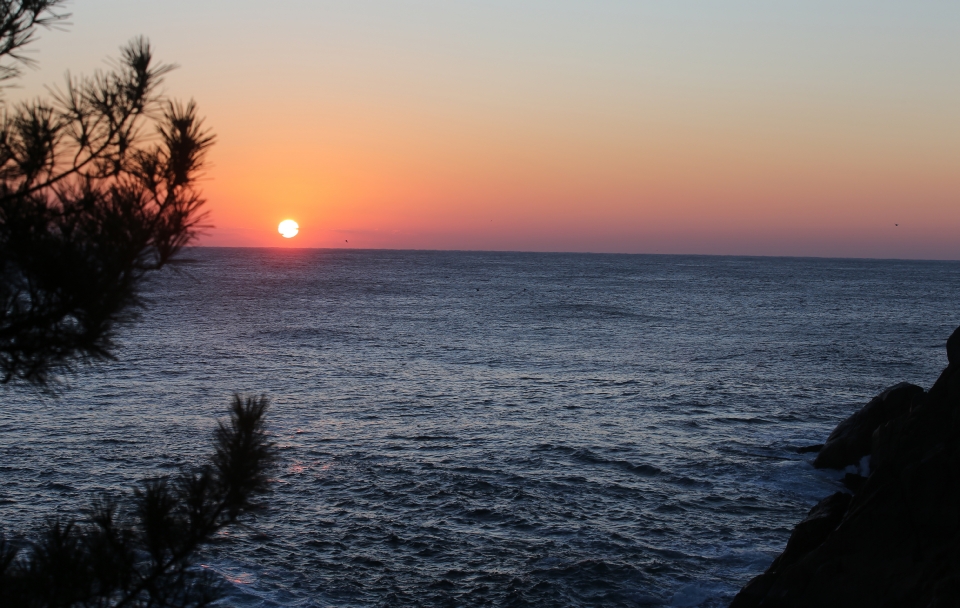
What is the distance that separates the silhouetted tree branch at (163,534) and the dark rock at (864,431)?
2162 cm

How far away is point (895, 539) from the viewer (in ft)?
42.3

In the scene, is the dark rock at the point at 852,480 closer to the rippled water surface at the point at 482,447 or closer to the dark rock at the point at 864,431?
the rippled water surface at the point at 482,447

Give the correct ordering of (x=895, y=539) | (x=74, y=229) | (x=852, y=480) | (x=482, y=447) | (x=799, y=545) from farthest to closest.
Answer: (x=482, y=447), (x=852, y=480), (x=799, y=545), (x=895, y=539), (x=74, y=229)

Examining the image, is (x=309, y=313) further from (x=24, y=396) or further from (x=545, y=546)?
(x=545, y=546)

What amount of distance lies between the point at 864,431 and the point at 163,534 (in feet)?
75.2

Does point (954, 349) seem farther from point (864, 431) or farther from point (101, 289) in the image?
point (101, 289)

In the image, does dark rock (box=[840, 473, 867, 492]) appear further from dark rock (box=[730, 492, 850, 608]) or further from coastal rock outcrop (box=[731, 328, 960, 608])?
coastal rock outcrop (box=[731, 328, 960, 608])

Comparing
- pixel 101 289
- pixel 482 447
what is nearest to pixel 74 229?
pixel 101 289

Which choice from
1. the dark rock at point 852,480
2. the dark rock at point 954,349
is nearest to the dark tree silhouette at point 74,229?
the dark rock at point 954,349

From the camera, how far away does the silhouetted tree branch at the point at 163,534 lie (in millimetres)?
6723

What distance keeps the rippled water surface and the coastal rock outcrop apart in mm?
2093

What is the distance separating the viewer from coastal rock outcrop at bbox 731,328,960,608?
12.0 m

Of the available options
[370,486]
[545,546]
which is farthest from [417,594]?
[370,486]

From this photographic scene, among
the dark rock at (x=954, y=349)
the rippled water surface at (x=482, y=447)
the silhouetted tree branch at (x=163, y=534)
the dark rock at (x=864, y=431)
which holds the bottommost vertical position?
the rippled water surface at (x=482, y=447)
